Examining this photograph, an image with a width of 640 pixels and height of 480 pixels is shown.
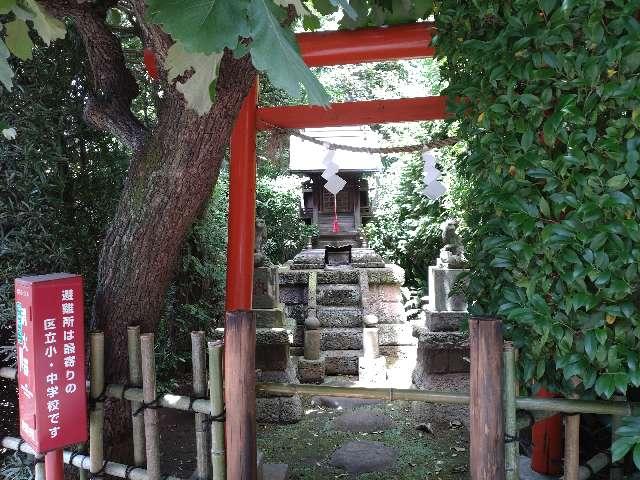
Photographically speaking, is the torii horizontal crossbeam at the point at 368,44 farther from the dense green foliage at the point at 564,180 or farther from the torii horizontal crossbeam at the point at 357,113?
the dense green foliage at the point at 564,180

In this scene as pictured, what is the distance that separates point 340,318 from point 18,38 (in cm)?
586

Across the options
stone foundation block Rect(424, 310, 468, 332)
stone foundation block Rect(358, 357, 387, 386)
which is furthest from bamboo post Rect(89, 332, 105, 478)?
stone foundation block Rect(358, 357, 387, 386)

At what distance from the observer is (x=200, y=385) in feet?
7.34

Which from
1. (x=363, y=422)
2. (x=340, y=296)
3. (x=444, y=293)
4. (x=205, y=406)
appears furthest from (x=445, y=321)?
(x=205, y=406)

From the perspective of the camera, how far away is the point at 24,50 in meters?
2.17

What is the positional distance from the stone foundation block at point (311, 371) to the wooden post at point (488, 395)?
447 cm

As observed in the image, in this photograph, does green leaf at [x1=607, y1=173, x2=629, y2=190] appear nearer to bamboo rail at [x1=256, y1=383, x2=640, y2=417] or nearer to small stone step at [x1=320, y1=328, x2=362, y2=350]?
bamboo rail at [x1=256, y1=383, x2=640, y2=417]

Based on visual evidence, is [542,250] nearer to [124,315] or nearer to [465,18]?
[465,18]

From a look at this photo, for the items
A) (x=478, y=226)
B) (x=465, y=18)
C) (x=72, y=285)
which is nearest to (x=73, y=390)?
(x=72, y=285)

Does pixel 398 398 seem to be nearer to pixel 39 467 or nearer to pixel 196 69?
pixel 196 69

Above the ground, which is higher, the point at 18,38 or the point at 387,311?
the point at 18,38

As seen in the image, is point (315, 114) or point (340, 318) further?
point (340, 318)

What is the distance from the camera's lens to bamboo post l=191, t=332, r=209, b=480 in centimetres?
221

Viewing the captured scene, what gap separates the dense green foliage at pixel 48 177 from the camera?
3.07 metres
